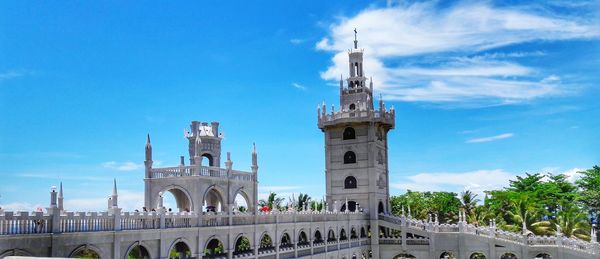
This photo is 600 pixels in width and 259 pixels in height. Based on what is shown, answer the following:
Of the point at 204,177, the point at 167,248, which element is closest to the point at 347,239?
the point at 204,177

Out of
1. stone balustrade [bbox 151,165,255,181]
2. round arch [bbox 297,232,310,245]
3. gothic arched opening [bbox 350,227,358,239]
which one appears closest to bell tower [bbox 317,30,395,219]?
gothic arched opening [bbox 350,227,358,239]

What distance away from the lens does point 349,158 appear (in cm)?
6184

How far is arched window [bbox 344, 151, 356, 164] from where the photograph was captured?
202 feet

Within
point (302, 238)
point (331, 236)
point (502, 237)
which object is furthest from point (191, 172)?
point (502, 237)

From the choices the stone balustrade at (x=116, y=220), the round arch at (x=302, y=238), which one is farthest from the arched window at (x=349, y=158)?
the stone balustrade at (x=116, y=220)

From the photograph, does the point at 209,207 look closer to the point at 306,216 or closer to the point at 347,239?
the point at 306,216

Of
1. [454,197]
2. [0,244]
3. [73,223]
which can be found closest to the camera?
[0,244]

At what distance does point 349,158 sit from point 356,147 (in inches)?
61.8

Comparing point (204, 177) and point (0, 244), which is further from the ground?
point (204, 177)

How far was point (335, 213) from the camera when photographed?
166ft

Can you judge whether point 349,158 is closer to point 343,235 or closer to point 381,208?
point 381,208

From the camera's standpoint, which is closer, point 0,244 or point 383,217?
point 0,244

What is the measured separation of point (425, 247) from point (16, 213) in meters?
43.1

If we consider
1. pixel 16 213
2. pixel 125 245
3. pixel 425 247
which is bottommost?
pixel 425 247
